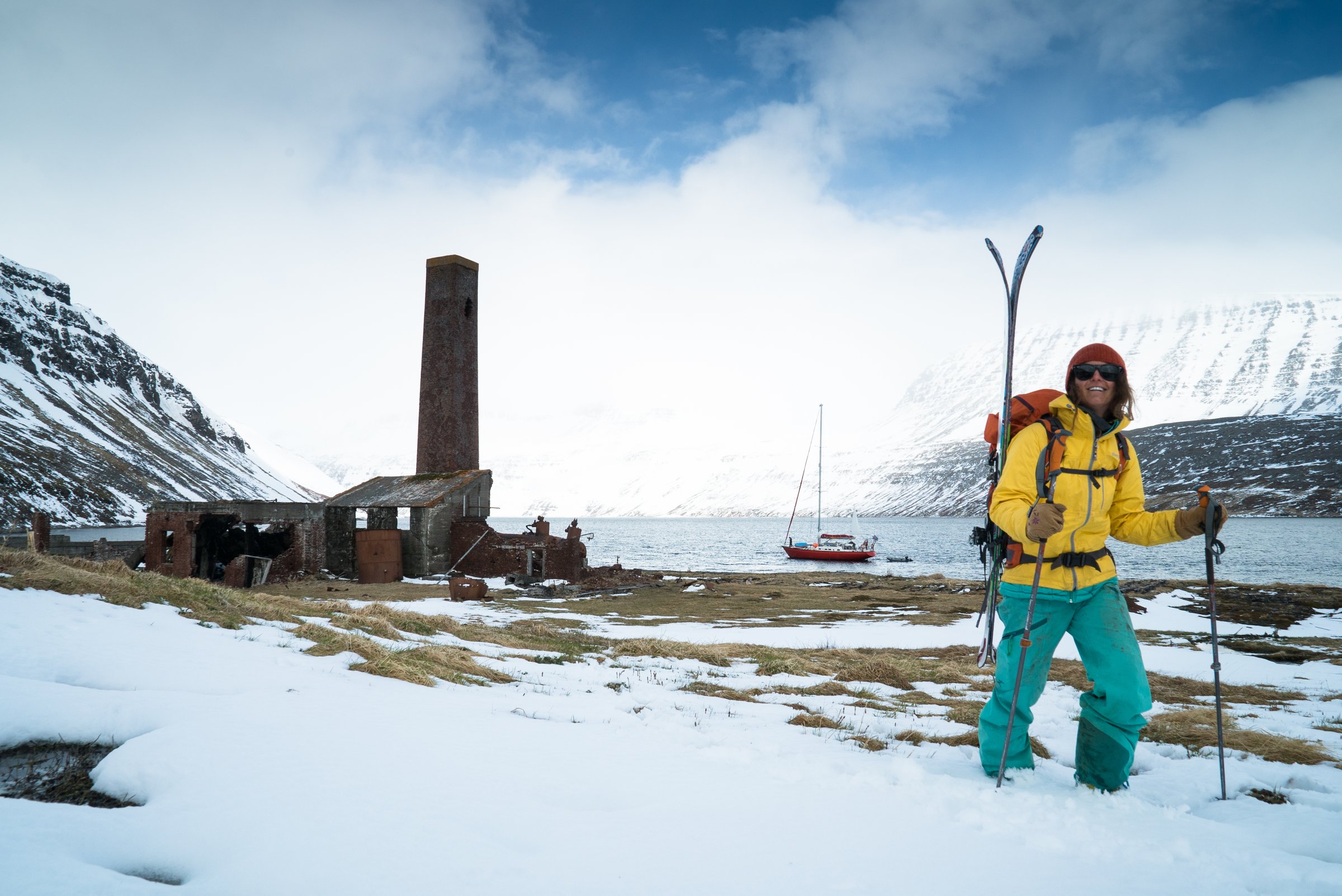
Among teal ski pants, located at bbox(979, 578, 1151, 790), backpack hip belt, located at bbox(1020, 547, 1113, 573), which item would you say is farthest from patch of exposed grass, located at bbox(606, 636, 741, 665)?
backpack hip belt, located at bbox(1020, 547, 1113, 573)

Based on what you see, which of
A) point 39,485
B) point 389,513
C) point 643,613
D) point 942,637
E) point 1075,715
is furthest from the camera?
point 39,485

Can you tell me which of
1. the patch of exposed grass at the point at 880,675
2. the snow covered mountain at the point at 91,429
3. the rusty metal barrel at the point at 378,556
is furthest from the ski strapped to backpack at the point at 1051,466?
the snow covered mountain at the point at 91,429

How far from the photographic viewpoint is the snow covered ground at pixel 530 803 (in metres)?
2.48

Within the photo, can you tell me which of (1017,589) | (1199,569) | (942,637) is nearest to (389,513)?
(942,637)

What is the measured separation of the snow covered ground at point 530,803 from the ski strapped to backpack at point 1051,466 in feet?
Answer: 4.06

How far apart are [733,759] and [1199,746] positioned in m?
3.53

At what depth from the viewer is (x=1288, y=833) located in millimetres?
3561

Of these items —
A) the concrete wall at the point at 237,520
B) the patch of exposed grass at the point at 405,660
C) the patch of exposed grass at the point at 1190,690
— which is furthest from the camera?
the concrete wall at the point at 237,520

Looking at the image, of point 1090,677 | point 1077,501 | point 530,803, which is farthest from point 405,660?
point 1077,501

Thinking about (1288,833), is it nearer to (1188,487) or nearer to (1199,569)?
(1199,569)

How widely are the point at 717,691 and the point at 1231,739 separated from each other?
386 cm

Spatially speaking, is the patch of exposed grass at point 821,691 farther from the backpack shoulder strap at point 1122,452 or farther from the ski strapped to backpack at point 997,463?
the backpack shoulder strap at point 1122,452

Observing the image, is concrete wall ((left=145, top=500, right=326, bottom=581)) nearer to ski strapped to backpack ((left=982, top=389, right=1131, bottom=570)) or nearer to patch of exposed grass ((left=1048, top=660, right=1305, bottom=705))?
patch of exposed grass ((left=1048, top=660, right=1305, bottom=705))

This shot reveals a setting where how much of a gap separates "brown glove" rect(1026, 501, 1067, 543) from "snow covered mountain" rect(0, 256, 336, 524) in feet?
328
